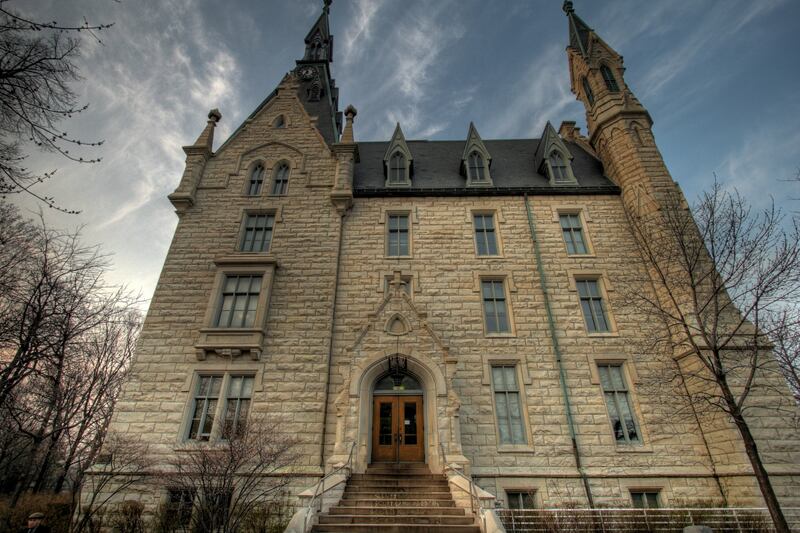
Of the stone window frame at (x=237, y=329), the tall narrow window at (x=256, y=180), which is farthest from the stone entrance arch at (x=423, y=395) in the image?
the tall narrow window at (x=256, y=180)

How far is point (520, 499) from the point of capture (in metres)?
11.3

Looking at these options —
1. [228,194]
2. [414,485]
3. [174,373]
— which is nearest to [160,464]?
[174,373]

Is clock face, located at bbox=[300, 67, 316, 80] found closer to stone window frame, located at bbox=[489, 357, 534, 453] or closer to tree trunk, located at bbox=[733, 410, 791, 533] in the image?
stone window frame, located at bbox=[489, 357, 534, 453]

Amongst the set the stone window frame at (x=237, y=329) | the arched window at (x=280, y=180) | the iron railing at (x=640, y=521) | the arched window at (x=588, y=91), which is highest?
the arched window at (x=588, y=91)

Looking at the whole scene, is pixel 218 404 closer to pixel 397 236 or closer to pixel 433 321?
pixel 433 321

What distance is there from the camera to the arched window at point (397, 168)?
59.7 feet

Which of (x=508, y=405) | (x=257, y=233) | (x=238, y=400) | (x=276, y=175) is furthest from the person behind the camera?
(x=276, y=175)

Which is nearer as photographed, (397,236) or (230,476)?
(230,476)

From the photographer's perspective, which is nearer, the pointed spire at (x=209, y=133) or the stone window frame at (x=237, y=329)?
the stone window frame at (x=237, y=329)

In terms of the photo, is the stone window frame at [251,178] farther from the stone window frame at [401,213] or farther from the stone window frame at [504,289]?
the stone window frame at [504,289]

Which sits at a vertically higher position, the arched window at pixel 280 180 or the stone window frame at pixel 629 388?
the arched window at pixel 280 180

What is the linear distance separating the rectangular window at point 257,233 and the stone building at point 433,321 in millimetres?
105

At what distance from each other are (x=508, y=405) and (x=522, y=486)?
2.36 metres

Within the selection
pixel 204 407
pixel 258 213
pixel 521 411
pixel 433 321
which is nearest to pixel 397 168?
pixel 258 213
